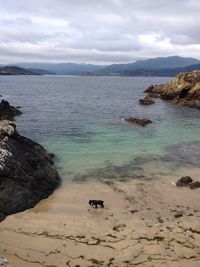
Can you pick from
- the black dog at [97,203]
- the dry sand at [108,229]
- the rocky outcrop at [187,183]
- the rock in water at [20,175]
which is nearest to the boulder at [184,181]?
the rocky outcrop at [187,183]

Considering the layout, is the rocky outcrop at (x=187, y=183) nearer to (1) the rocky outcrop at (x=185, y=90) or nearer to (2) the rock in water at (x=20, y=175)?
(2) the rock in water at (x=20, y=175)

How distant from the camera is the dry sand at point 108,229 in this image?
1532 centimetres

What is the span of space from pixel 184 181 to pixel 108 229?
8426mm

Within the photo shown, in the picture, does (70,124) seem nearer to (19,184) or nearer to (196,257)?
(19,184)

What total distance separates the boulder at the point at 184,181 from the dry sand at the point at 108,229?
69cm

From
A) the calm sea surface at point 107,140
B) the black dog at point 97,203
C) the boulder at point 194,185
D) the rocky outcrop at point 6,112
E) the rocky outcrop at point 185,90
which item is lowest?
the black dog at point 97,203

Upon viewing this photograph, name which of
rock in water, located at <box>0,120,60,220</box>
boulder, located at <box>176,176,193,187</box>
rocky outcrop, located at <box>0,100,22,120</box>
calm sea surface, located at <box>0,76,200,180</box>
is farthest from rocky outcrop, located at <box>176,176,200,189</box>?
rocky outcrop, located at <box>0,100,22,120</box>

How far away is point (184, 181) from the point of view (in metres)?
24.4

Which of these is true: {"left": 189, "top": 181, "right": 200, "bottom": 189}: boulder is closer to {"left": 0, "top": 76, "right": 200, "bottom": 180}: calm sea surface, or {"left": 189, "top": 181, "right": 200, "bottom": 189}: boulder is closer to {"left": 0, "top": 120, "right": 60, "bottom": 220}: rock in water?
{"left": 0, "top": 76, "right": 200, "bottom": 180}: calm sea surface

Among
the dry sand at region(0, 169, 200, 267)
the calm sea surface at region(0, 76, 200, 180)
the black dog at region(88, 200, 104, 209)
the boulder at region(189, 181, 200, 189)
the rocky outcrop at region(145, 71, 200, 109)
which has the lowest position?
the dry sand at region(0, 169, 200, 267)

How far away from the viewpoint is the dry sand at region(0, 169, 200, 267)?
15320 mm

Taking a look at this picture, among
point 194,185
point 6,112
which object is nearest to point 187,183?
point 194,185

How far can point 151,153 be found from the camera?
32.5 meters

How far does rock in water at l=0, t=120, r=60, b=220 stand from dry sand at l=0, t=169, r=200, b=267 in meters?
0.66
